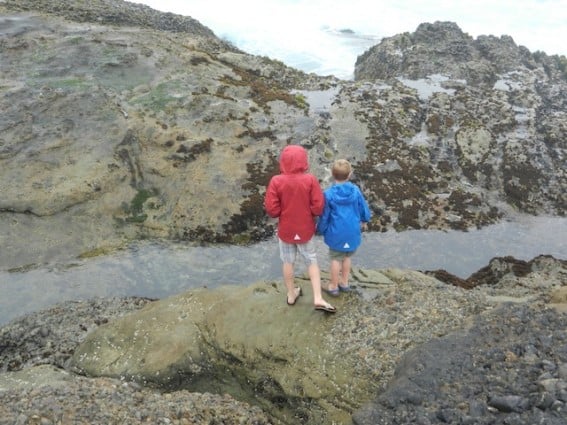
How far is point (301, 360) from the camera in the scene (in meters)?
8.47

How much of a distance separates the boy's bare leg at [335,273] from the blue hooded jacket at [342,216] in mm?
403

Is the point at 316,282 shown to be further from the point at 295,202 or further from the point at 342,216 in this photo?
the point at 295,202

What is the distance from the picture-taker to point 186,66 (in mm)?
19375

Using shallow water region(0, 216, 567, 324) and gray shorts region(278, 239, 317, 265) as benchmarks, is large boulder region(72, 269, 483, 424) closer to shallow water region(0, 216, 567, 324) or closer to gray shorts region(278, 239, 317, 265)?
gray shorts region(278, 239, 317, 265)

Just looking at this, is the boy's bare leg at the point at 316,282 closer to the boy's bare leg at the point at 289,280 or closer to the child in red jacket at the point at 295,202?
the child in red jacket at the point at 295,202

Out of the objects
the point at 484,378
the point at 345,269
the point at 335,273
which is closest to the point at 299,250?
the point at 335,273

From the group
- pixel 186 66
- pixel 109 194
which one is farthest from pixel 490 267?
pixel 186 66

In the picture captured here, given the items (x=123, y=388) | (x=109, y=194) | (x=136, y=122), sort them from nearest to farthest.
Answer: (x=123, y=388)
(x=109, y=194)
(x=136, y=122)

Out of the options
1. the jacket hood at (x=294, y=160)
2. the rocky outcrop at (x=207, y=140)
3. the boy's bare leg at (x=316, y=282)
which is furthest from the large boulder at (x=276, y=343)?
the rocky outcrop at (x=207, y=140)

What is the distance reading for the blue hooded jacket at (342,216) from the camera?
8.33m

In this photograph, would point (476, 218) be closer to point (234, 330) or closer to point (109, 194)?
point (234, 330)

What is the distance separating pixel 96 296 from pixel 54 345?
171cm

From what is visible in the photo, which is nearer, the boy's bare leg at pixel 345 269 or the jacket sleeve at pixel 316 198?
the jacket sleeve at pixel 316 198

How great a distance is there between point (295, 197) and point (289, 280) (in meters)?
→ 1.77
